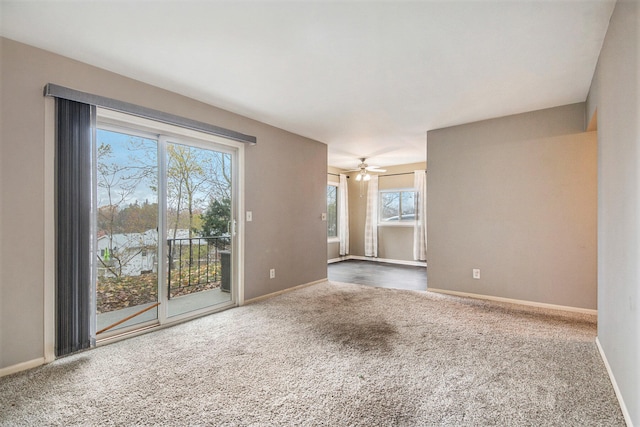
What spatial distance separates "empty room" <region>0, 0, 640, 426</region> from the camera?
1.87 metres

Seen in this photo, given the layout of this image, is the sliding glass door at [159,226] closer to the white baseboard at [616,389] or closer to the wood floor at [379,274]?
the wood floor at [379,274]

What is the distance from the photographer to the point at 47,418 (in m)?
1.72

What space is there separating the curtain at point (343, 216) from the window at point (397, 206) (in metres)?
0.91

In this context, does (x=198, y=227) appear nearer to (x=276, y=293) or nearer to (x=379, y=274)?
(x=276, y=293)

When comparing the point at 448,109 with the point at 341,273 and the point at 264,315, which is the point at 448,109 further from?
the point at 341,273

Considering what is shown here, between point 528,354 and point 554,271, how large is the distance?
1699 mm

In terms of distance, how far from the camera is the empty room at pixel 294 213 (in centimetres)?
187

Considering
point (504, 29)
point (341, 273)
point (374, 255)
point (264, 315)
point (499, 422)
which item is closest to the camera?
point (499, 422)

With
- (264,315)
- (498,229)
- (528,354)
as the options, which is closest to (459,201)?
(498,229)

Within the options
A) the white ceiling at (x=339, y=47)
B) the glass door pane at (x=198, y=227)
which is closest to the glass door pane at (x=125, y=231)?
the glass door pane at (x=198, y=227)

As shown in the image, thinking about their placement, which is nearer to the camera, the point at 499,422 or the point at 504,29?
the point at 499,422

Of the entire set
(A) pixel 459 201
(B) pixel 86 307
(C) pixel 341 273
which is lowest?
(C) pixel 341 273

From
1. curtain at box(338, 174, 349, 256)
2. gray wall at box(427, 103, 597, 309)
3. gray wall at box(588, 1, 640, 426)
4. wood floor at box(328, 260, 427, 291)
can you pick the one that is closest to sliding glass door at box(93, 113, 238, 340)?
wood floor at box(328, 260, 427, 291)

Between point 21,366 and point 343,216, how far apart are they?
6511mm
